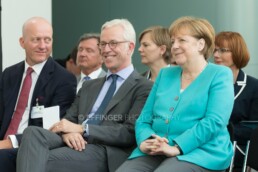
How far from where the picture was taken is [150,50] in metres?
5.30

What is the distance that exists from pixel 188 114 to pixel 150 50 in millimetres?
1759

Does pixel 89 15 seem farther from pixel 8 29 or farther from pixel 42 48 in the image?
pixel 42 48

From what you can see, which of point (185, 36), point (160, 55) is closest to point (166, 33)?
point (160, 55)

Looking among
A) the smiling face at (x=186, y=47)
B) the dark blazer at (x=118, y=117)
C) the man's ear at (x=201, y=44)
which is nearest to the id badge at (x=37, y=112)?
the dark blazer at (x=118, y=117)

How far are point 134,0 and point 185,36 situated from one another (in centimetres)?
369

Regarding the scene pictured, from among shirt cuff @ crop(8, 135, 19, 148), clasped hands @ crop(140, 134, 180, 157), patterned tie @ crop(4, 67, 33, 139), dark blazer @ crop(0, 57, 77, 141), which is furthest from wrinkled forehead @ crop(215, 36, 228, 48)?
shirt cuff @ crop(8, 135, 19, 148)

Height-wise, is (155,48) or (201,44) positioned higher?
(201,44)

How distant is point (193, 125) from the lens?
3.62 metres

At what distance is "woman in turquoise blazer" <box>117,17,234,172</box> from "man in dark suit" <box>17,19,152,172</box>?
226 mm

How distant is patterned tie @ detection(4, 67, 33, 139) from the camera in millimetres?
4582

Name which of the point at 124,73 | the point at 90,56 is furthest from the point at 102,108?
the point at 90,56

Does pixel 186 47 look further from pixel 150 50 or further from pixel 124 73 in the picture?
pixel 150 50

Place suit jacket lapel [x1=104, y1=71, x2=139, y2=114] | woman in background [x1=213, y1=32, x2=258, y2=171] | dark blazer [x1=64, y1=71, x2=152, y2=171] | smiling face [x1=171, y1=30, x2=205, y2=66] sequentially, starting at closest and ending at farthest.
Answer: smiling face [x1=171, y1=30, x2=205, y2=66], dark blazer [x1=64, y1=71, x2=152, y2=171], suit jacket lapel [x1=104, y1=71, x2=139, y2=114], woman in background [x1=213, y1=32, x2=258, y2=171]

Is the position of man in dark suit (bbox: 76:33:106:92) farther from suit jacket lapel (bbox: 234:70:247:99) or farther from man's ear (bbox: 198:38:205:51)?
man's ear (bbox: 198:38:205:51)
